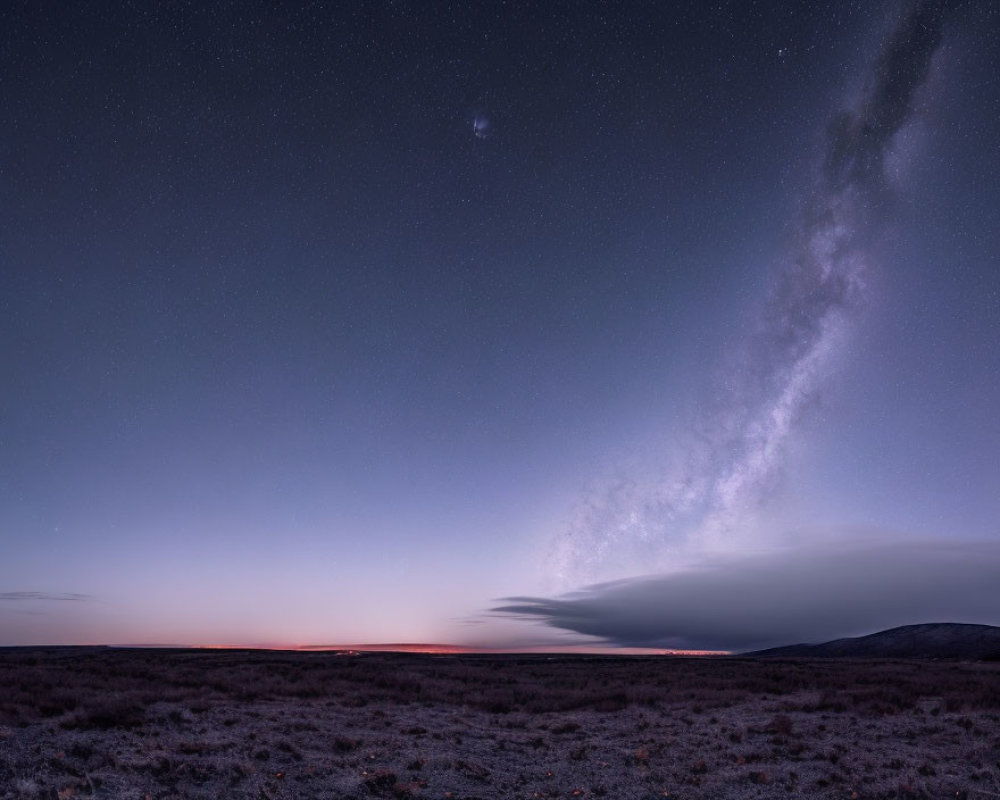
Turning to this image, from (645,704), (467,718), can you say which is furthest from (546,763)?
(645,704)

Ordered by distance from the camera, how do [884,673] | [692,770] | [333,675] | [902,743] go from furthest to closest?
[884,673] < [333,675] < [902,743] < [692,770]

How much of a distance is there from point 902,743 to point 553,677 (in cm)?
2466

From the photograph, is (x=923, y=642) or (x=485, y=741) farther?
(x=923, y=642)

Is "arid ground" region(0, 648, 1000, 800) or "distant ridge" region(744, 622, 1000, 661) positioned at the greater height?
"arid ground" region(0, 648, 1000, 800)

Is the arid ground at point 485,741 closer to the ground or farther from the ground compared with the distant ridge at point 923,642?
farther from the ground

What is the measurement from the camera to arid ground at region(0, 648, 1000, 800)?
14125 millimetres

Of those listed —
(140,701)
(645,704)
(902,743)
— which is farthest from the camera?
(645,704)

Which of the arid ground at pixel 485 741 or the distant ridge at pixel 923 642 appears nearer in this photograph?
the arid ground at pixel 485 741

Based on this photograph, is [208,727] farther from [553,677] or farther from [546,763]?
[553,677]

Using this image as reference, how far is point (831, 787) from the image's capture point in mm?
14359

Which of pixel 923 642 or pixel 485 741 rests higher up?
pixel 485 741

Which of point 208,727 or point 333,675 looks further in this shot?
point 333,675

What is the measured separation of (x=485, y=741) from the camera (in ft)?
63.3

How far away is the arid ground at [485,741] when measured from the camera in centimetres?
1412
